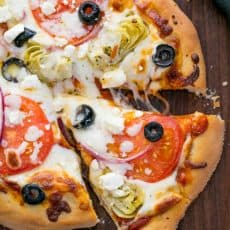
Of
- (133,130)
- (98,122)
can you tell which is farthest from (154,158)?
(98,122)

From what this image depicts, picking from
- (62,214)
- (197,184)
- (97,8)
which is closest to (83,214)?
(62,214)

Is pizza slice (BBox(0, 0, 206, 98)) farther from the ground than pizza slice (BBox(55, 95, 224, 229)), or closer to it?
farther from the ground

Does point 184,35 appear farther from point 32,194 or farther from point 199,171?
point 32,194

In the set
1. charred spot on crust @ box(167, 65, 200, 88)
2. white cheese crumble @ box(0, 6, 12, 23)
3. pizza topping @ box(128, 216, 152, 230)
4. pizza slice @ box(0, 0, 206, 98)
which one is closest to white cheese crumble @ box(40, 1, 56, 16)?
pizza slice @ box(0, 0, 206, 98)

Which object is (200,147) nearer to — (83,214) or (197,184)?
(197,184)

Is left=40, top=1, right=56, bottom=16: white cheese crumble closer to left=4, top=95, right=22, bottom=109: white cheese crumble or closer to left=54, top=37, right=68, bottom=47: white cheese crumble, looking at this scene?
left=54, top=37, right=68, bottom=47: white cheese crumble

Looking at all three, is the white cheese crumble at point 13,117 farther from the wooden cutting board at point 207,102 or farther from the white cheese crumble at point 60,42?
the wooden cutting board at point 207,102

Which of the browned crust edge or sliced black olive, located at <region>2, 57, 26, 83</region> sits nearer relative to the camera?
sliced black olive, located at <region>2, 57, 26, 83</region>

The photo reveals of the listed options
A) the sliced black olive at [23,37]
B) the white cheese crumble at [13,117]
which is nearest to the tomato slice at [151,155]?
the white cheese crumble at [13,117]
